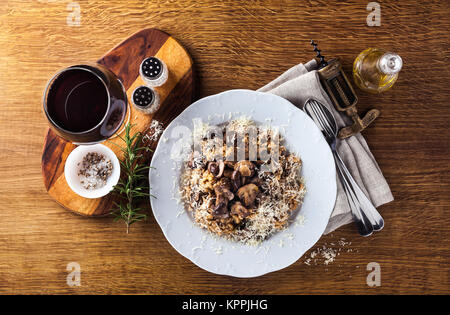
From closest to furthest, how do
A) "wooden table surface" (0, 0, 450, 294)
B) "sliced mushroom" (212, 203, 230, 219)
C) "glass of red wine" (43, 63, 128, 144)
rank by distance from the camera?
1. "glass of red wine" (43, 63, 128, 144)
2. "sliced mushroom" (212, 203, 230, 219)
3. "wooden table surface" (0, 0, 450, 294)

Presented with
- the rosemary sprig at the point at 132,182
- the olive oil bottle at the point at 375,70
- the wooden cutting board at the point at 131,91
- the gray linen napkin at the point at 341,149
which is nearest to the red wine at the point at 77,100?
the rosemary sprig at the point at 132,182

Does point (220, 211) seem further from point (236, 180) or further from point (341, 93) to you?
point (341, 93)

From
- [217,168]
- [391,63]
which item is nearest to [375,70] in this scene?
[391,63]

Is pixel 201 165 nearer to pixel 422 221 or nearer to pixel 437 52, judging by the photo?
pixel 422 221

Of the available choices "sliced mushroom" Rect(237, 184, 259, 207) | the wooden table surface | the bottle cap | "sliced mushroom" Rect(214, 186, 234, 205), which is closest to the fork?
the wooden table surface

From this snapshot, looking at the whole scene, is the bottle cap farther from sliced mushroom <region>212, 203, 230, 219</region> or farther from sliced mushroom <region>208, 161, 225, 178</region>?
sliced mushroom <region>212, 203, 230, 219</region>
